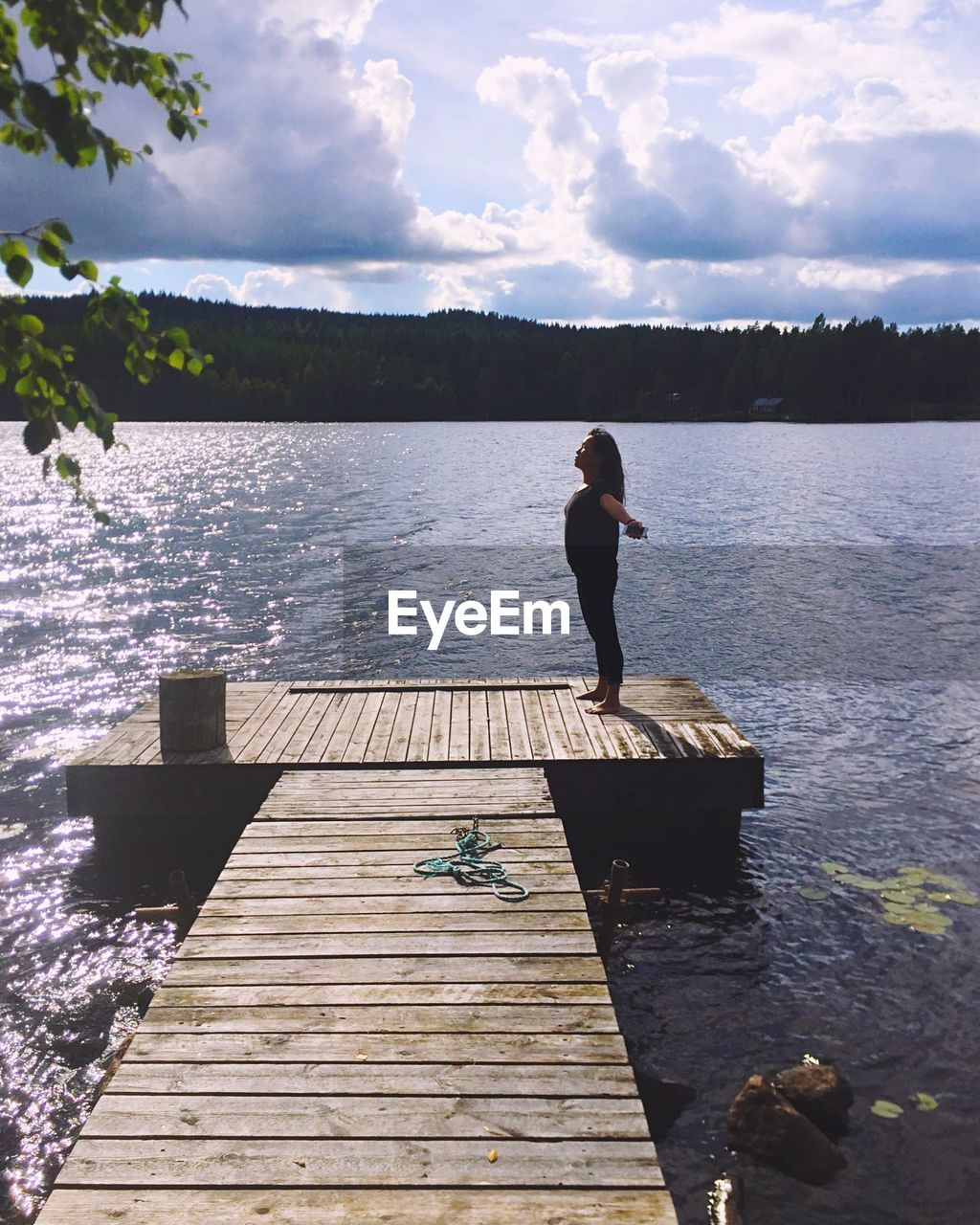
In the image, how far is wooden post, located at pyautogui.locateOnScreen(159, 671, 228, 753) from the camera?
9445mm

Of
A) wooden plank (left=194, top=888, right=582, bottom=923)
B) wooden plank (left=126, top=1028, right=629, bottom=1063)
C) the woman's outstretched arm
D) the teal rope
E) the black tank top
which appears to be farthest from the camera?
the black tank top

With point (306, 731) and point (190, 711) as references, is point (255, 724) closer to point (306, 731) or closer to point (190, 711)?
point (306, 731)

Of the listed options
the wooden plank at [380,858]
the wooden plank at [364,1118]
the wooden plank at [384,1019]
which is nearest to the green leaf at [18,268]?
the wooden plank at [364,1118]

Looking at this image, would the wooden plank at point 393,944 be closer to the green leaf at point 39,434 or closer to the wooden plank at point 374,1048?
the wooden plank at point 374,1048

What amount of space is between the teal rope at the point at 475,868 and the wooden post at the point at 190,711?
3328 millimetres

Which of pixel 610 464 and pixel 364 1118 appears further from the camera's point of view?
pixel 610 464

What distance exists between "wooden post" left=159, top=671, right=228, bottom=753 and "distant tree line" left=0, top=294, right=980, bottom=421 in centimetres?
15391

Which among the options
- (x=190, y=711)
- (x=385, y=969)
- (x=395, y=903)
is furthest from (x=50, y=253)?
(x=190, y=711)

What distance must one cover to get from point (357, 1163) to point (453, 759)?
17.8ft

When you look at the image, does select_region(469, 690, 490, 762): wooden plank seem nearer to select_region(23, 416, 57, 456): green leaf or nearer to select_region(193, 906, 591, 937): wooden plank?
select_region(193, 906, 591, 937): wooden plank

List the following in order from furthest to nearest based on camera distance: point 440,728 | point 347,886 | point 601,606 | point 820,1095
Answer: point 440,728, point 601,606, point 820,1095, point 347,886

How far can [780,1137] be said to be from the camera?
6.36 metres

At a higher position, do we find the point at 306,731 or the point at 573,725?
the point at 573,725

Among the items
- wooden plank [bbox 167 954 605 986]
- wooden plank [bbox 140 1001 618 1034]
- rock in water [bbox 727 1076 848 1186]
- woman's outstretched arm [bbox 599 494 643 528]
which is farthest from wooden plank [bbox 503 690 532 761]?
wooden plank [bbox 140 1001 618 1034]
